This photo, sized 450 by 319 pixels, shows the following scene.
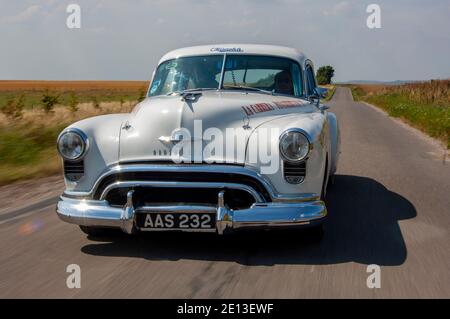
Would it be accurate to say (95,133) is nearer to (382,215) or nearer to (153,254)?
(153,254)

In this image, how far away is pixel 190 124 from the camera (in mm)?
4566

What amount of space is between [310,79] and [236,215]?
2.89m

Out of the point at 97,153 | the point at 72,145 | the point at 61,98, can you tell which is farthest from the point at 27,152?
the point at 61,98

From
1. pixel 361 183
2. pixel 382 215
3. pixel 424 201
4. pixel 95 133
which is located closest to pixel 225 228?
pixel 95 133

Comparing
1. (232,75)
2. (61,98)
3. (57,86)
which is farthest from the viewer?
(57,86)

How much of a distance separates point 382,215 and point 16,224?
3.44 metres

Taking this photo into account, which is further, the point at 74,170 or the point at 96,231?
the point at 96,231

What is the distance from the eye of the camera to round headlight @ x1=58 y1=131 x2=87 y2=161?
4.61m

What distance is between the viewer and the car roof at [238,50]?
6148 millimetres

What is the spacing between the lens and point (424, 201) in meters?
6.61

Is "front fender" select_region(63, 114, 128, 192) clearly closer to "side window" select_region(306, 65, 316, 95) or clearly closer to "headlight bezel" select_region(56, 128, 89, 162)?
"headlight bezel" select_region(56, 128, 89, 162)

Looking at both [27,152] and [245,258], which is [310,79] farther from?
[27,152]

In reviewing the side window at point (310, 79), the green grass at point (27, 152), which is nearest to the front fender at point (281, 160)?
the side window at point (310, 79)

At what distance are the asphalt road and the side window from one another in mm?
1239
